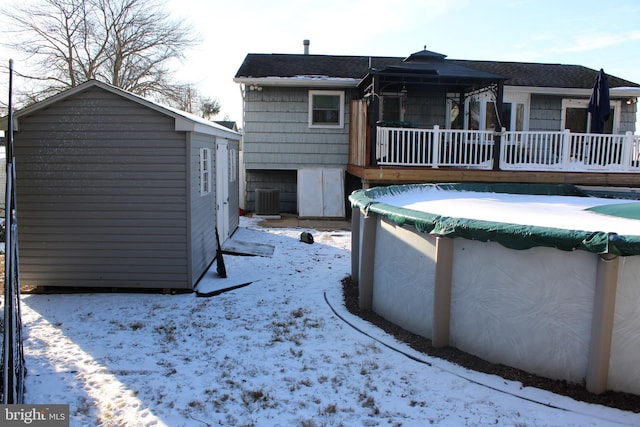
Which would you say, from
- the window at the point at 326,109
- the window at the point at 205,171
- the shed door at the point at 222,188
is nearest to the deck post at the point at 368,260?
the window at the point at 205,171

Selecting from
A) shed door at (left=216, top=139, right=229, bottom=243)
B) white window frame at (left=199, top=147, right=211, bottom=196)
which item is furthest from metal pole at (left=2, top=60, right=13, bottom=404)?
shed door at (left=216, top=139, right=229, bottom=243)

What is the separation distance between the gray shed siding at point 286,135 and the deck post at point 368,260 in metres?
8.14

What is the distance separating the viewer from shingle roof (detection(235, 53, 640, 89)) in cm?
1326

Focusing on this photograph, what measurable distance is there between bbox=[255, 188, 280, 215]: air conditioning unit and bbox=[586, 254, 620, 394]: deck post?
33.8 feet

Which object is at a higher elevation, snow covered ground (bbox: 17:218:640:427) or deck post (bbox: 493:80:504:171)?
deck post (bbox: 493:80:504:171)

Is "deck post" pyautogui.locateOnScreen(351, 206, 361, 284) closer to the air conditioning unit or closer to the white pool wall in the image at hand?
the white pool wall

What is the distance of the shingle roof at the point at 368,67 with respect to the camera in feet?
43.5

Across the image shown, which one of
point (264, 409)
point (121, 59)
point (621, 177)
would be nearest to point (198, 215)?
point (264, 409)

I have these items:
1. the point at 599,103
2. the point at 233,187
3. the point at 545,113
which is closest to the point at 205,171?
the point at 233,187

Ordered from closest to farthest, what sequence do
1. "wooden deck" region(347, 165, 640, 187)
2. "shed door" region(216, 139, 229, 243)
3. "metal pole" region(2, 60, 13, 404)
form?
"metal pole" region(2, 60, 13, 404) < "shed door" region(216, 139, 229, 243) < "wooden deck" region(347, 165, 640, 187)

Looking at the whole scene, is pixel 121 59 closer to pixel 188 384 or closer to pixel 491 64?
pixel 491 64

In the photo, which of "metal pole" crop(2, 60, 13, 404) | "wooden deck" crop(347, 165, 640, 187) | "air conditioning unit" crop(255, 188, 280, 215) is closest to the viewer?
"metal pole" crop(2, 60, 13, 404)

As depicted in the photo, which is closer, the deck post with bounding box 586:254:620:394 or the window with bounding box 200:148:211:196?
the deck post with bounding box 586:254:620:394

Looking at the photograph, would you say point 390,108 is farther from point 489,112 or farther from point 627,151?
point 627,151
